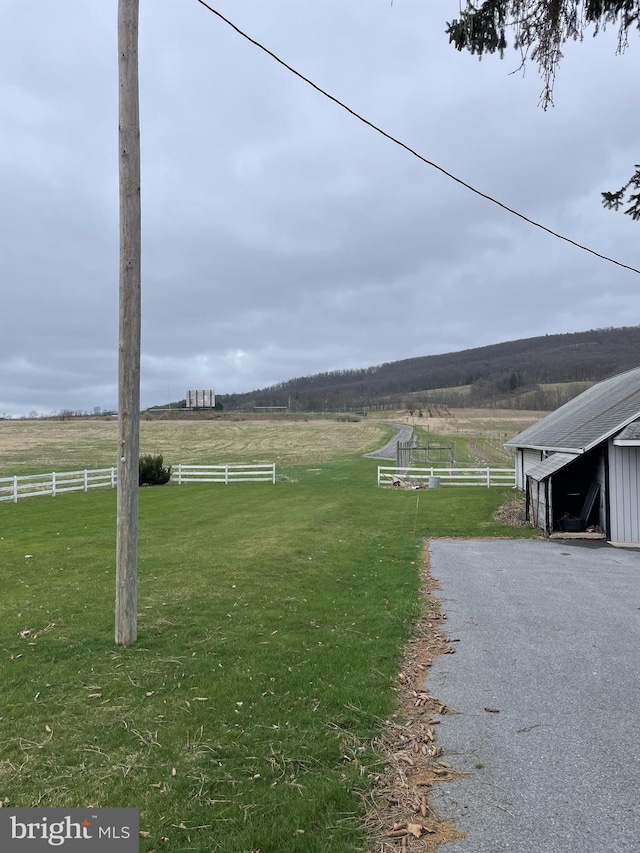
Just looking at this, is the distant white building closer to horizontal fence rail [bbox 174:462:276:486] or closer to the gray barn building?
horizontal fence rail [bbox 174:462:276:486]

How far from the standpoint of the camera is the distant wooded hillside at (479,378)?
367ft

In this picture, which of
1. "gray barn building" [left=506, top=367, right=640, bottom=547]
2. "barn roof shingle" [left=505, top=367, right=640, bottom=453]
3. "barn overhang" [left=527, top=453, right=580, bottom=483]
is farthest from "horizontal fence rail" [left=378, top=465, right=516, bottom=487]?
"barn overhang" [left=527, top=453, right=580, bottom=483]

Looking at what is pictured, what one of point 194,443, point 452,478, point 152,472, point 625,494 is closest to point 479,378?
point 194,443

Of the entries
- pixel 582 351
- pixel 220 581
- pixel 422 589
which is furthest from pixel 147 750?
pixel 582 351

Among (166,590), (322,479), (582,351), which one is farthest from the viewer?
(582,351)

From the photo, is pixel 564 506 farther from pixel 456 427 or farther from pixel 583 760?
pixel 456 427

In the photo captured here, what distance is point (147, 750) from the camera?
3.42 metres

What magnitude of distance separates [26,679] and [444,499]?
1713 cm

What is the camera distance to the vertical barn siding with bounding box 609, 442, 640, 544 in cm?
1226

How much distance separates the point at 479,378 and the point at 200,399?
73.7m

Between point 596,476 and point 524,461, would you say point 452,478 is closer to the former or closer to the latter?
point 524,461
